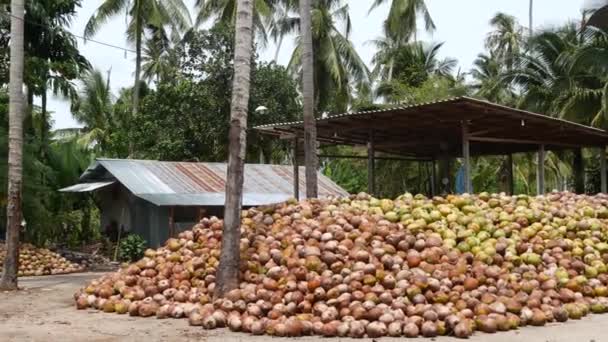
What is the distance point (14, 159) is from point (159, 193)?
20.8 ft

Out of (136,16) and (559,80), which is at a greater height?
(136,16)

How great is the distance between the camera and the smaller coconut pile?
53.9 ft

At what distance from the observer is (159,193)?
18516 mm

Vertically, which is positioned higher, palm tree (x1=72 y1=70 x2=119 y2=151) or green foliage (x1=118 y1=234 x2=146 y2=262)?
palm tree (x1=72 y1=70 x2=119 y2=151)

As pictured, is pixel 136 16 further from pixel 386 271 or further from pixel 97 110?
pixel 386 271

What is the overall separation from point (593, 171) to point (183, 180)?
56.2ft

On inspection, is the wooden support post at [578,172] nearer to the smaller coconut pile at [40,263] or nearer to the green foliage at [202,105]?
the green foliage at [202,105]

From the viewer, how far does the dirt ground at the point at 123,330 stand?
22.9 ft

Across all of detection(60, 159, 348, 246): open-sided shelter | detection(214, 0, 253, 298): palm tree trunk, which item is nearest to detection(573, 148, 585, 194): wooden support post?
detection(60, 159, 348, 246): open-sided shelter

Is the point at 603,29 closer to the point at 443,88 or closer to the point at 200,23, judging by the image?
the point at 443,88

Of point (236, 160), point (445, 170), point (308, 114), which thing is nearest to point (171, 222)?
point (308, 114)

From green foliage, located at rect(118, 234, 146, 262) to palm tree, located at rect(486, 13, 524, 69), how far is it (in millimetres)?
28800

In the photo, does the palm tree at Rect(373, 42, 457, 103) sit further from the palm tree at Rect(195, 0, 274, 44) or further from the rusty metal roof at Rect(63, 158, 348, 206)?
the rusty metal roof at Rect(63, 158, 348, 206)

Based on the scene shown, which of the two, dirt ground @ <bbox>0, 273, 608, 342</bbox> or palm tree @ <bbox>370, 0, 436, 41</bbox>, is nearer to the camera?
dirt ground @ <bbox>0, 273, 608, 342</bbox>
